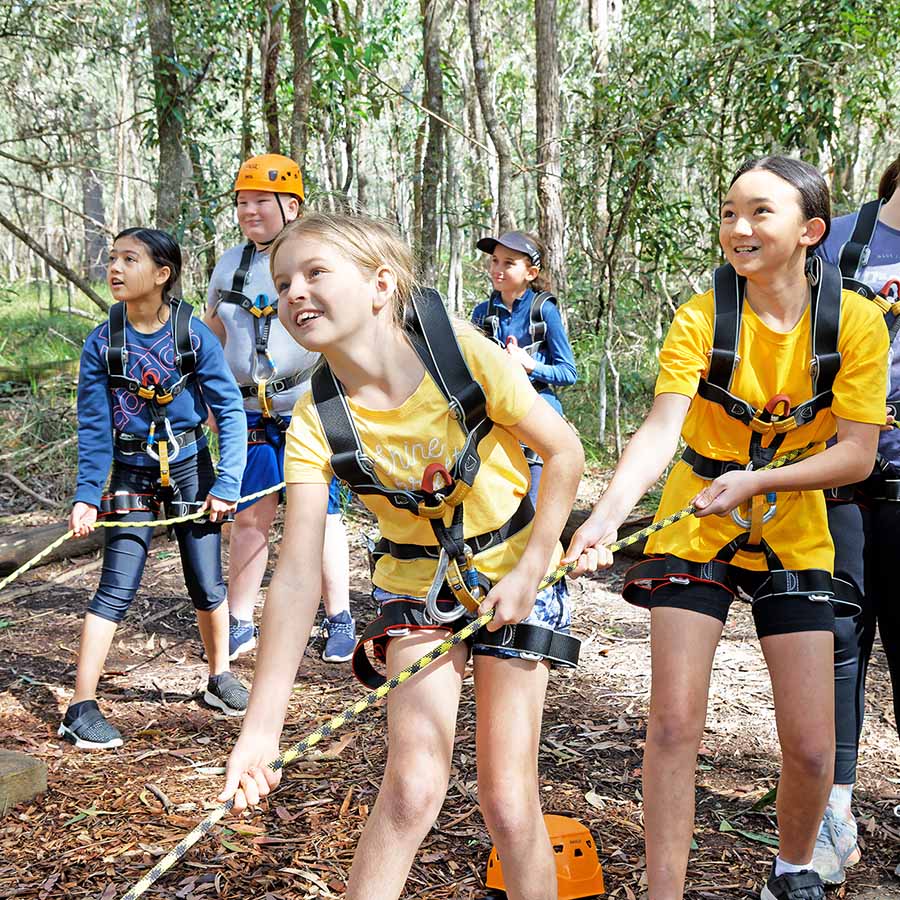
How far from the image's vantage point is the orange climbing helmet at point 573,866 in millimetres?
2895

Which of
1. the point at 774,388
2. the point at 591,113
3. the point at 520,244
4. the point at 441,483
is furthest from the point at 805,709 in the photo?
the point at 591,113

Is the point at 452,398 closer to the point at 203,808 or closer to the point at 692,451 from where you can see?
the point at 692,451

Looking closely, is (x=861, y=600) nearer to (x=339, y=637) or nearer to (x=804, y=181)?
(x=804, y=181)

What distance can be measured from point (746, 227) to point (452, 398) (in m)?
0.94

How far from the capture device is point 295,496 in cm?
234

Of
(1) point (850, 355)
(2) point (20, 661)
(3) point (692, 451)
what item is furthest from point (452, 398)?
(2) point (20, 661)

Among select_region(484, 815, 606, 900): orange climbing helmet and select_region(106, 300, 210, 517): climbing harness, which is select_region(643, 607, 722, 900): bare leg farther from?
select_region(106, 300, 210, 517): climbing harness

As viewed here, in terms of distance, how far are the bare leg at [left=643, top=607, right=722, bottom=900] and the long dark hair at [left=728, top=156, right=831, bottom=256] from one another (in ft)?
3.74

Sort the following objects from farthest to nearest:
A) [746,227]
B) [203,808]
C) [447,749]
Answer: [203,808] < [746,227] < [447,749]

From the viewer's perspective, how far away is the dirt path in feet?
10.3

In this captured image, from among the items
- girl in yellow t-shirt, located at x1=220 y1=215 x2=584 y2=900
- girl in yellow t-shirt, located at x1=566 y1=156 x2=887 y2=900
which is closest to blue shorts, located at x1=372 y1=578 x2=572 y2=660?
girl in yellow t-shirt, located at x1=220 y1=215 x2=584 y2=900

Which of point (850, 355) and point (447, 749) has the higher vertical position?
point (850, 355)

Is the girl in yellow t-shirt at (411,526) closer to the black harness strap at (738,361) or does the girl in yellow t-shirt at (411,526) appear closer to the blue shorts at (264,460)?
the black harness strap at (738,361)

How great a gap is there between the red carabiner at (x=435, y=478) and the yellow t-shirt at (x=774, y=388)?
0.66 m
